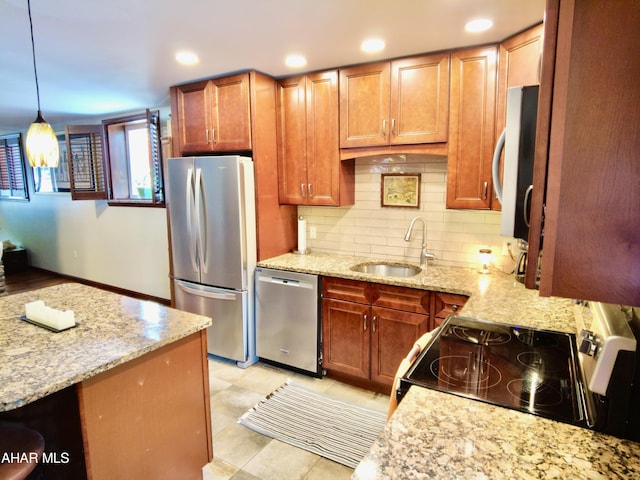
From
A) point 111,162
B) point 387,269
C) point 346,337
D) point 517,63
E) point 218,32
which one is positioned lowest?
point 346,337

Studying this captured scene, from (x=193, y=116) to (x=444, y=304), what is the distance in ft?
8.56

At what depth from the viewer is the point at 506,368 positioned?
1368 mm

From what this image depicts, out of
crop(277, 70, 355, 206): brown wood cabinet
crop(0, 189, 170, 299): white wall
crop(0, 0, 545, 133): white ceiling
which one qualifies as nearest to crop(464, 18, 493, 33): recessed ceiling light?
crop(0, 0, 545, 133): white ceiling

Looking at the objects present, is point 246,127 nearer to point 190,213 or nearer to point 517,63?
point 190,213

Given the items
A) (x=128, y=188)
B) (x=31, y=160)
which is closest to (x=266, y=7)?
(x=31, y=160)

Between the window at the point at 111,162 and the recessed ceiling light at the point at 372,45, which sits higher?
the recessed ceiling light at the point at 372,45

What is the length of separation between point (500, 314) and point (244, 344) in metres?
2.08

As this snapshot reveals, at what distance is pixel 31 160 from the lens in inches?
76.8

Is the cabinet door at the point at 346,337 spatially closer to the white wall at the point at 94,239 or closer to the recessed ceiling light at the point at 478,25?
the recessed ceiling light at the point at 478,25

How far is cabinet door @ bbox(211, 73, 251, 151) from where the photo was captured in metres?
3.10

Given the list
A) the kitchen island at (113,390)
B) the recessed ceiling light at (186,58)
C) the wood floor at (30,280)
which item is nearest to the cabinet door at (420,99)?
the recessed ceiling light at (186,58)

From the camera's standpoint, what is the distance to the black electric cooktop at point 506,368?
3.77 ft

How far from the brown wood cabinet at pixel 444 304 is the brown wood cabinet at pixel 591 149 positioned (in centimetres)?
175

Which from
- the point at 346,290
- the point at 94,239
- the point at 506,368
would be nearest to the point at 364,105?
the point at 346,290
